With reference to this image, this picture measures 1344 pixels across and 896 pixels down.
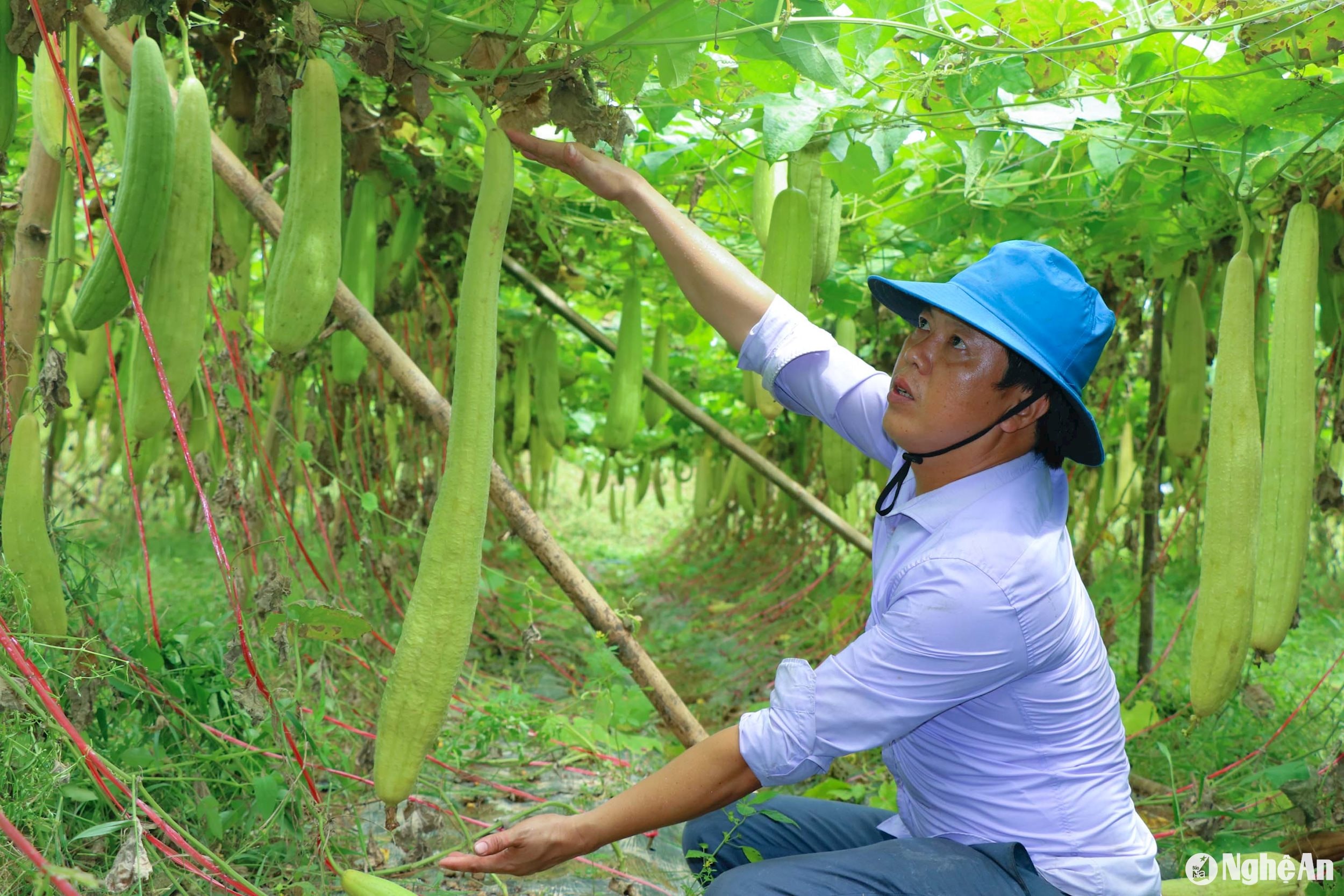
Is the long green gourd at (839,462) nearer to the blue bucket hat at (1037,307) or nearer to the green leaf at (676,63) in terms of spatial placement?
the blue bucket hat at (1037,307)

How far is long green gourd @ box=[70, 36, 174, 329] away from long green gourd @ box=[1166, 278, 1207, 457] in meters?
3.26

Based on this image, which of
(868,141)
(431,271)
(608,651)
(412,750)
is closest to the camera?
(412,750)

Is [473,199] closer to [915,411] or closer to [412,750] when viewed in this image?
[915,411]

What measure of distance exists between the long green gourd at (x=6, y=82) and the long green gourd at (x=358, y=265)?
122 cm

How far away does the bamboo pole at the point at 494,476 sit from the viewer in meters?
2.19

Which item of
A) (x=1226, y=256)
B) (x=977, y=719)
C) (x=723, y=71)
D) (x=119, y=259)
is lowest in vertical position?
(x=977, y=719)

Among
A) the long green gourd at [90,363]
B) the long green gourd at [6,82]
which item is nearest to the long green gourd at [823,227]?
the long green gourd at [6,82]

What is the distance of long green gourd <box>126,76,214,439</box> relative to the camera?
1.73 metres

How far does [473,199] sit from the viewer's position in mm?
3904

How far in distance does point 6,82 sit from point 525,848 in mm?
1523

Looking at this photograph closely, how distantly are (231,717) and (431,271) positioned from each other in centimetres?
222

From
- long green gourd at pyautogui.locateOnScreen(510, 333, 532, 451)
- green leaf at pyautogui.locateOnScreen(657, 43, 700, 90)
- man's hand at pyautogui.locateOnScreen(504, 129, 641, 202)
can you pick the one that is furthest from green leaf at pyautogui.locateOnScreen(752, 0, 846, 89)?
long green gourd at pyautogui.locateOnScreen(510, 333, 532, 451)

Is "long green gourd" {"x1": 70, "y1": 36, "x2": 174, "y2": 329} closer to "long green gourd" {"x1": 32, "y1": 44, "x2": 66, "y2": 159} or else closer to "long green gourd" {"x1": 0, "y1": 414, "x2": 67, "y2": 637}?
"long green gourd" {"x1": 0, "y1": 414, "x2": 67, "y2": 637}

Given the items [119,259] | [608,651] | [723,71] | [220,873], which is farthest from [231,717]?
[723,71]
